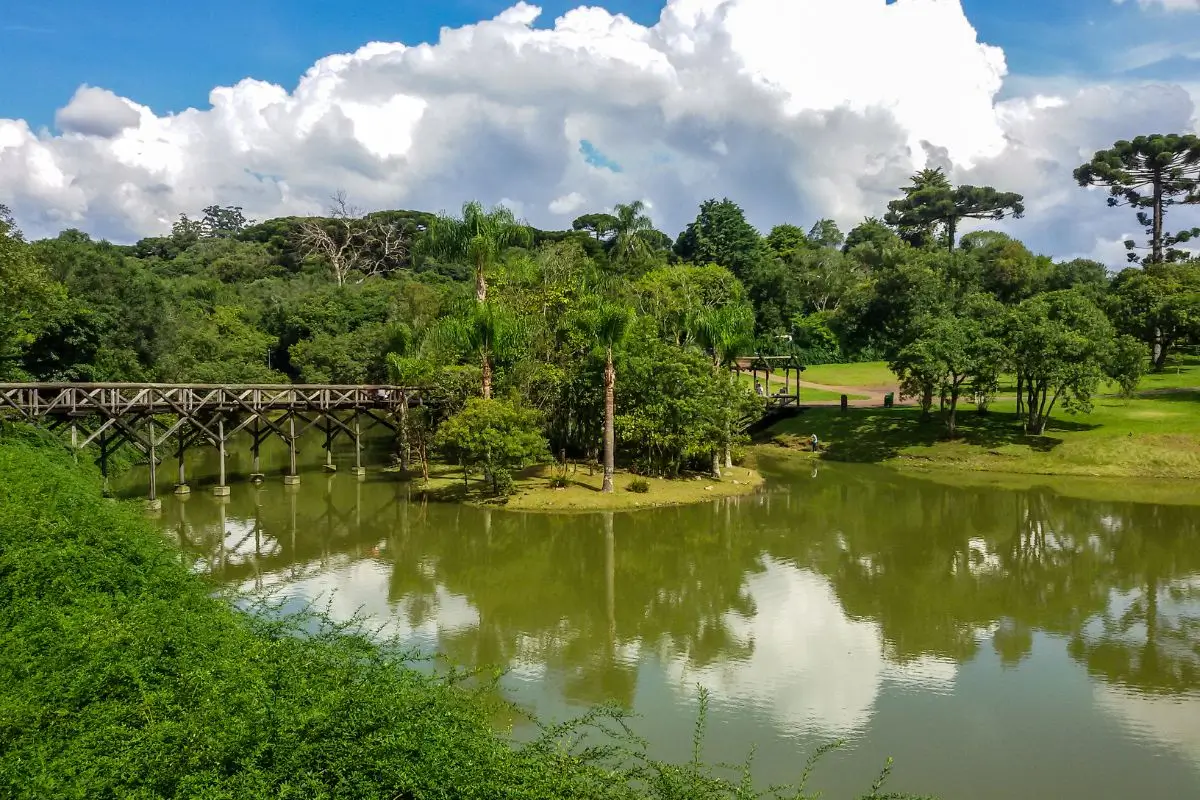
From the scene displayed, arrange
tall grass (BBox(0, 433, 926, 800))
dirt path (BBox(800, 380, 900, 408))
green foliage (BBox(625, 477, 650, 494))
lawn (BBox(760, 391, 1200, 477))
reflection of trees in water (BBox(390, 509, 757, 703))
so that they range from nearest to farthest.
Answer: tall grass (BBox(0, 433, 926, 800)) → reflection of trees in water (BBox(390, 509, 757, 703)) → green foliage (BBox(625, 477, 650, 494)) → lawn (BBox(760, 391, 1200, 477)) → dirt path (BBox(800, 380, 900, 408))

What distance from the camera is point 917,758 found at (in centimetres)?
1188

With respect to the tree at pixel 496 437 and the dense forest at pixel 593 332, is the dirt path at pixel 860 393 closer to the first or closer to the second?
the dense forest at pixel 593 332

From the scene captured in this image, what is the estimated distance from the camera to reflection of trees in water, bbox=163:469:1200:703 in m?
16.6

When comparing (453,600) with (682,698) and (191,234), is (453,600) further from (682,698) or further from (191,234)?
(191,234)

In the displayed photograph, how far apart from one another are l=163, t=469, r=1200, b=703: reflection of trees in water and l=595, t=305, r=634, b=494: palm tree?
307cm

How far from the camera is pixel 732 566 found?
22812 millimetres

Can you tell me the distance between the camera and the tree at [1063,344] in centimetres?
3803

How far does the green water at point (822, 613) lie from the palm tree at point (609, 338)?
120 inches

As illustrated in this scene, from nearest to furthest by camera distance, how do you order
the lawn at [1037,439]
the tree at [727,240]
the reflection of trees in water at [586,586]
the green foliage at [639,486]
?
the reflection of trees in water at [586,586]
the green foliage at [639,486]
the lawn at [1037,439]
the tree at [727,240]

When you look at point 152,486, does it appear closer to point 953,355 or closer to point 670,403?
point 670,403

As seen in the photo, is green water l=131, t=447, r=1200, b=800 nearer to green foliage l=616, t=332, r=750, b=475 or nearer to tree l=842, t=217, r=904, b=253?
green foliage l=616, t=332, r=750, b=475

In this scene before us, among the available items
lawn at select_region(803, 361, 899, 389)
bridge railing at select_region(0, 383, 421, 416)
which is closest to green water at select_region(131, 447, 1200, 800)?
bridge railing at select_region(0, 383, 421, 416)

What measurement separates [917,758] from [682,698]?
3.80m

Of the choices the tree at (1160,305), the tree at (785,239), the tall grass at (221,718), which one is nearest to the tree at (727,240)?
the tree at (785,239)
